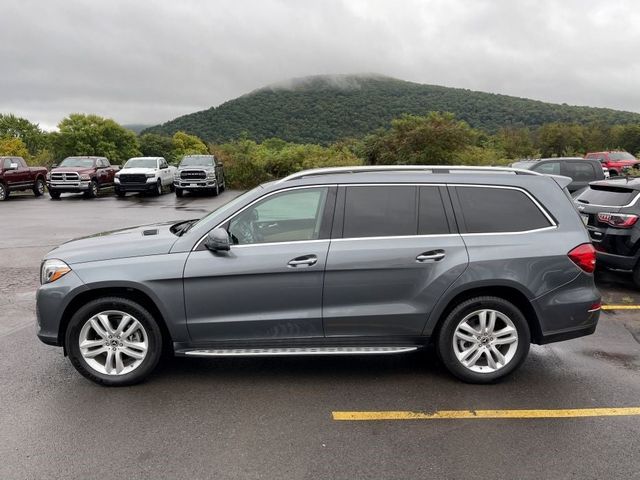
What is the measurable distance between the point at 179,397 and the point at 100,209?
16.0 metres

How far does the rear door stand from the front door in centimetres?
12

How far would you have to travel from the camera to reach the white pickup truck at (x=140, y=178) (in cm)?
2289

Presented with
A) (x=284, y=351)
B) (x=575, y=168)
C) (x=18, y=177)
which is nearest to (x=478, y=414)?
(x=284, y=351)

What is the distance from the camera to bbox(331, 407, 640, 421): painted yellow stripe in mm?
3617

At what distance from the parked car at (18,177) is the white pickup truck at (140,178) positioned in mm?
3684

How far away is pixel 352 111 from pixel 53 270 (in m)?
73.6

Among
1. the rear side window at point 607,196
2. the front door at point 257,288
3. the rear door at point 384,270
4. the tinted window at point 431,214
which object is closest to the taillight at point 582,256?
the rear door at point 384,270

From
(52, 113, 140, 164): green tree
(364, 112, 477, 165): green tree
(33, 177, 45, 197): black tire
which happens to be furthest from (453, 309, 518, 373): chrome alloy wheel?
(52, 113, 140, 164): green tree

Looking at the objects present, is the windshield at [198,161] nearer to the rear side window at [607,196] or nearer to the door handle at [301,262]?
the rear side window at [607,196]

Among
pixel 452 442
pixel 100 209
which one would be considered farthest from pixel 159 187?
pixel 452 442

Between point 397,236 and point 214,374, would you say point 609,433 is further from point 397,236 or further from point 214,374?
point 214,374

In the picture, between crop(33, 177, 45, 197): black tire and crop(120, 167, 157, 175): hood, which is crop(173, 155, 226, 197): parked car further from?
crop(33, 177, 45, 197): black tire

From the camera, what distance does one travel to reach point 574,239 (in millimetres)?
4109

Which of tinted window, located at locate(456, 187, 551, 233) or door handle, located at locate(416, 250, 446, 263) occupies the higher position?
→ tinted window, located at locate(456, 187, 551, 233)
